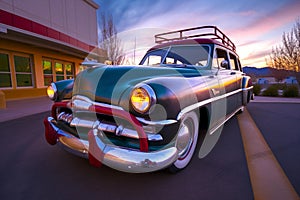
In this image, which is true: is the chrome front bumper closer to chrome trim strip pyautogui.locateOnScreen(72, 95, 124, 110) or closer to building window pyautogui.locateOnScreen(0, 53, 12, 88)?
chrome trim strip pyautogui.locateOnScreen(72, 95, 124, 110)

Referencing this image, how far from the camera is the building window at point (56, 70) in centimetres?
1097

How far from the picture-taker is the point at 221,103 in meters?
2.80

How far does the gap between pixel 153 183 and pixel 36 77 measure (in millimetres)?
10737

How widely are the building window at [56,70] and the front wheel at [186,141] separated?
11.3 m

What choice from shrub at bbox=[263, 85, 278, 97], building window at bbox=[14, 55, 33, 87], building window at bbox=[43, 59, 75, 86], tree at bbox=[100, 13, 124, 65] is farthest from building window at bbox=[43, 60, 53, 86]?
shrub at bbox=[263, 85, 278, 97]

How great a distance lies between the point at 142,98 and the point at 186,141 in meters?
0.87

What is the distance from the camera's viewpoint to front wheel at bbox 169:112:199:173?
6.37ft

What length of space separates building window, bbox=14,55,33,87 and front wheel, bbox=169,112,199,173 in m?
10.3

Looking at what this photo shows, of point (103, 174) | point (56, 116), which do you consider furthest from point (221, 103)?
point (56, 116)

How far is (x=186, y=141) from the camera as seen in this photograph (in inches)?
81.0

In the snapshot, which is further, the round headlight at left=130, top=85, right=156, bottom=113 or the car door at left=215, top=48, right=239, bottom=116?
the car door at left=215, top=48, right=239, bottom=116

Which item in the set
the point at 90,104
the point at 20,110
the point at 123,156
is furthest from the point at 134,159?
the point at 20,110

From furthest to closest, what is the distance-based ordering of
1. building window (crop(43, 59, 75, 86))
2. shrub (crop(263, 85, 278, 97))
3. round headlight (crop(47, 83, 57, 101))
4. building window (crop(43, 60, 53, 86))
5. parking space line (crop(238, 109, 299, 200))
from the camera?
building window (crop(43, 59, 75, 86)) < building window (crop(43, 60, 53, 86)) < shrub (crop(263, 85, 278, 97)) < round headlight (crop(47, 83, 57, 101)) < parking space line (crop(238, 109, 299, 200))

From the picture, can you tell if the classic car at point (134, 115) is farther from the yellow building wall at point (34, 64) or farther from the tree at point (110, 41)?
the tree at point (110, 41)
